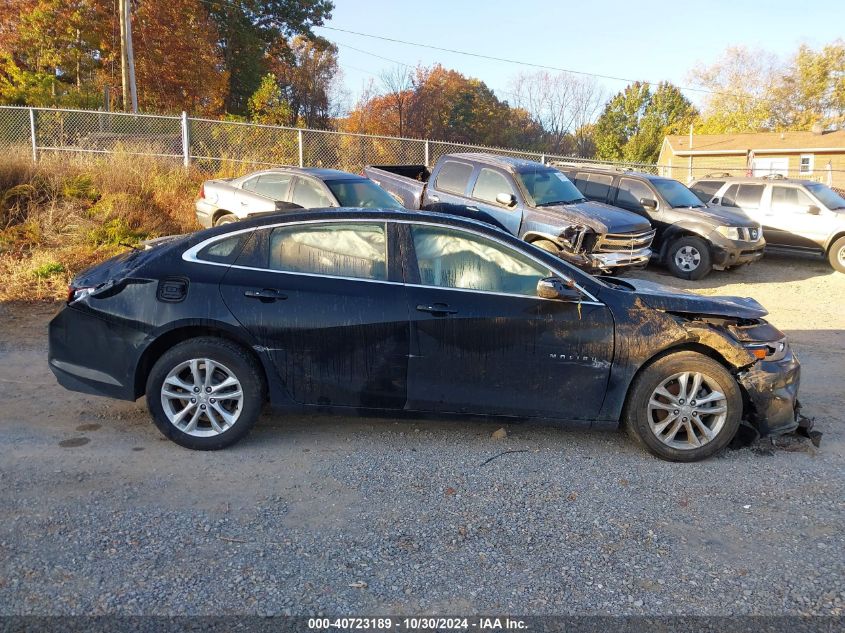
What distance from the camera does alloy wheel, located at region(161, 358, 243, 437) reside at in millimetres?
4340

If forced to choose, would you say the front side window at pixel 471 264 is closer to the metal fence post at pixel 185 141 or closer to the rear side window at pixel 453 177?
the rear side window at pixel 453 177

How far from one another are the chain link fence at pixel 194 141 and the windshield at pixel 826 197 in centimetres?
723

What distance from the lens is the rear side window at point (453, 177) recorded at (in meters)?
11.0

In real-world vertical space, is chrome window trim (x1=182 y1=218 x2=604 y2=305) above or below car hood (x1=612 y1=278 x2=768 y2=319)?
above

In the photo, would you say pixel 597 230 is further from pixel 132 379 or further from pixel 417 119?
pixel 417 119

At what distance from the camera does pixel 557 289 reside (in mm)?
4406

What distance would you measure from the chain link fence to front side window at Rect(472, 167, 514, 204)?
5277mm

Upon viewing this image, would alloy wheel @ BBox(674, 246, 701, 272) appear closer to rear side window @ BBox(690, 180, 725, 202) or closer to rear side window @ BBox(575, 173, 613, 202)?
rear side window @ BBox(575, 173, 613, 202)

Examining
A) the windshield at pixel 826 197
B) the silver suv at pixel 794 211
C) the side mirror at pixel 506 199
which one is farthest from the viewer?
the windshield at pixel 826 197

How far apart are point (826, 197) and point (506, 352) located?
39.9 feet

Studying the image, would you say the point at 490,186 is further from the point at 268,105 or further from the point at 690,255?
the point at 268,105

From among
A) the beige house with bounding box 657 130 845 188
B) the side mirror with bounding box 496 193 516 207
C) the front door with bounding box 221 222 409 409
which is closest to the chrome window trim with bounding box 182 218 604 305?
the front door with bounding box 221 222 409 409

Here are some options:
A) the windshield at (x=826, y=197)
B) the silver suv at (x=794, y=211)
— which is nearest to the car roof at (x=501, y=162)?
the silver suv at (x=794, y=211)

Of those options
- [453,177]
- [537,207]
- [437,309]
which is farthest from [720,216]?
[437,309]
